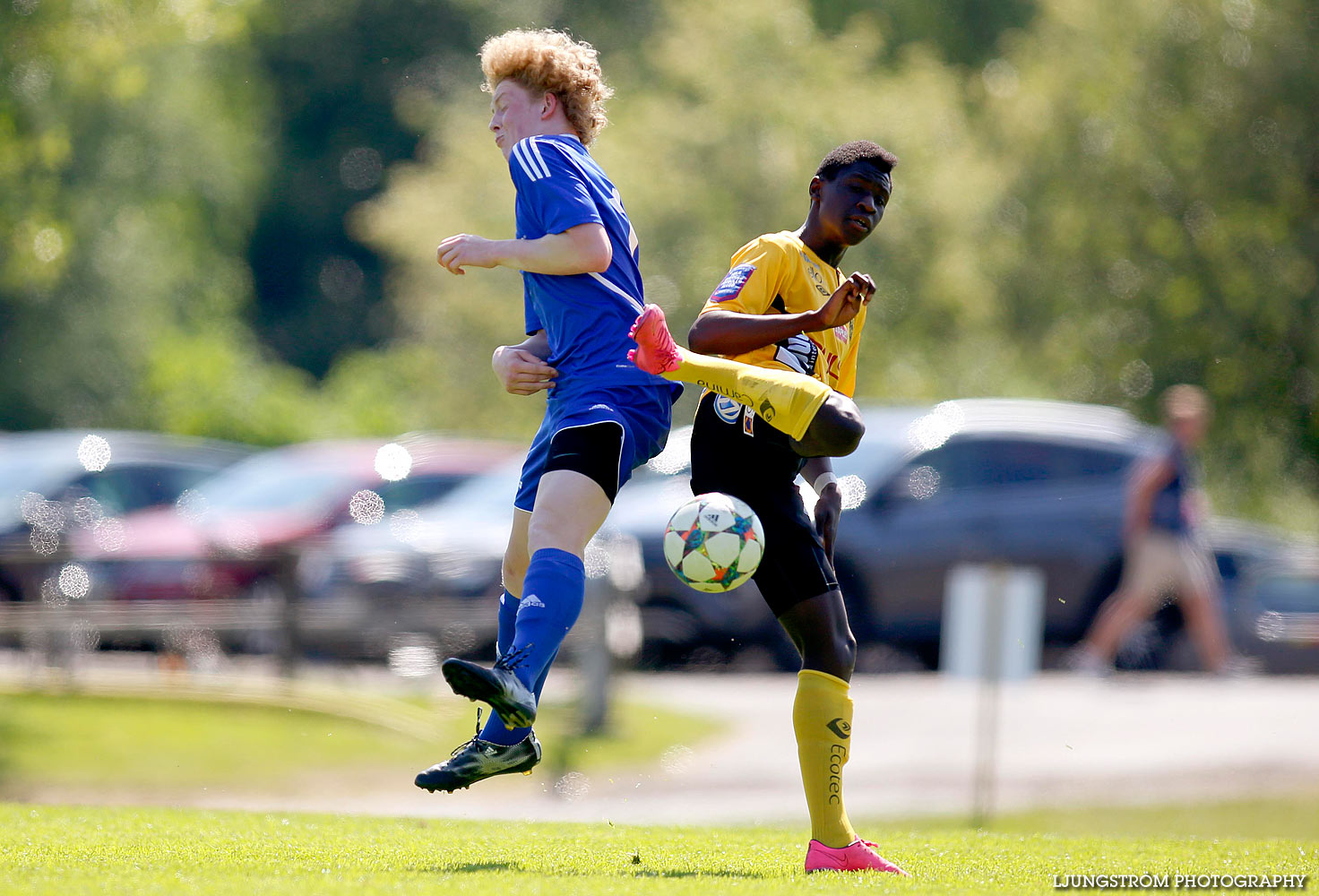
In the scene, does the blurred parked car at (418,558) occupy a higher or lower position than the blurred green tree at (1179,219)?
lower

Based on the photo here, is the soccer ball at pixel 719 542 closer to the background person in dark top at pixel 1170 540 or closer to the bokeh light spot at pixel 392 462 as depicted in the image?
the background person in dark top at pixel 1170 540

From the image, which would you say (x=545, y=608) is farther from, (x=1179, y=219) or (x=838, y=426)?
(x=1179, y=219)

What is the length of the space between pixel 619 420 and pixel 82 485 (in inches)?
451

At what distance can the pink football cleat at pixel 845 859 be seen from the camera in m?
4.71

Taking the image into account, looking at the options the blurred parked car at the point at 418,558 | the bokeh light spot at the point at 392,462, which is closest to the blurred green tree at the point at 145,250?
the bokeh light spot at the point at 392,462

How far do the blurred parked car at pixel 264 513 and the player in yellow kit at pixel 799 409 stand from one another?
7.42 meters

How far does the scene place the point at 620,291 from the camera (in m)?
4.88

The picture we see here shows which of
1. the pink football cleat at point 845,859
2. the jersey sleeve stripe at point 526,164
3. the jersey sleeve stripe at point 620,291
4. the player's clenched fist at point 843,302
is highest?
the jersey sleeve stripe at point 526,164

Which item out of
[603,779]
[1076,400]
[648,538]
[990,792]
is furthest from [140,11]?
[1076,400]

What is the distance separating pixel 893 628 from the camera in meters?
12.6

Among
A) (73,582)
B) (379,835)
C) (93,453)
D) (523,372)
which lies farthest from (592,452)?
(93,453)

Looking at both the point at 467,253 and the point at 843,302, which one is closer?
the point at 843,302

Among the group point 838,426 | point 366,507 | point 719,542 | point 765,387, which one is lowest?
point 719,542

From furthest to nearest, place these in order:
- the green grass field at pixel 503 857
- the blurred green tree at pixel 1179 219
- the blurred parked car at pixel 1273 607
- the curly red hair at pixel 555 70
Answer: the blurred green tree at pixel 1179 219 < the blurred parked car at pixel 1273 607 < the curly red hair at pixel 555 70 < the green grass field at pixel 503 857
